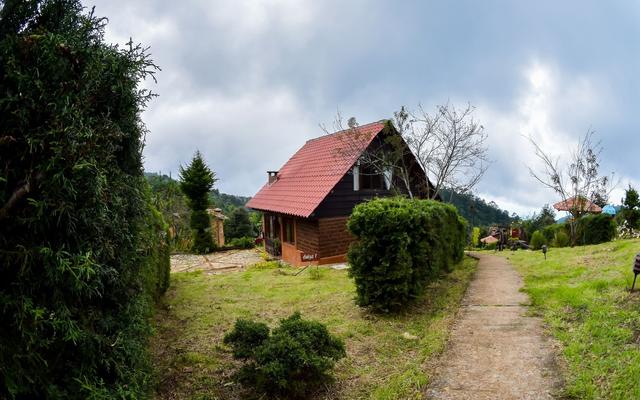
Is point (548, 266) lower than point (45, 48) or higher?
lower

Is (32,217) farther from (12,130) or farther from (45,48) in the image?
(45,48)

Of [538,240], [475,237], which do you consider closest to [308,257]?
[538,240]

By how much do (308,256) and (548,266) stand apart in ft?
27.7

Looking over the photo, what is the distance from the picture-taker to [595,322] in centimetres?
558

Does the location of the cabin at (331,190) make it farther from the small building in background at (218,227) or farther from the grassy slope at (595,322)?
the grassy slope at (595,322)

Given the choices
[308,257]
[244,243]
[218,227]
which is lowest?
[308,257]

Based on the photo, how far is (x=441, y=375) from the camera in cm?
481

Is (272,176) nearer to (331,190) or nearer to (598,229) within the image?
(331,190)

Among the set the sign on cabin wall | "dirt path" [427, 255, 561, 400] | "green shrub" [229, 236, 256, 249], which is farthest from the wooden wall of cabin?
"green shrub" [229, 236, 256, 249]

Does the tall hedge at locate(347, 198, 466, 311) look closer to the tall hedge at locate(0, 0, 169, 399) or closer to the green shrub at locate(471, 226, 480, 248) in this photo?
the tall hedge at locate(0, 0, 169, 399)

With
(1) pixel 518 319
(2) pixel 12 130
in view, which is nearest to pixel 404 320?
(1) pixel 518 319

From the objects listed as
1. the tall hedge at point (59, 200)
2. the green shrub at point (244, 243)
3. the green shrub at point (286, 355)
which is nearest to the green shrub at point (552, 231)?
the green shrub at point (244, 243)

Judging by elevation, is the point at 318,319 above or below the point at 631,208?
below

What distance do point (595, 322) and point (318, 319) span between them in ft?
13.6
